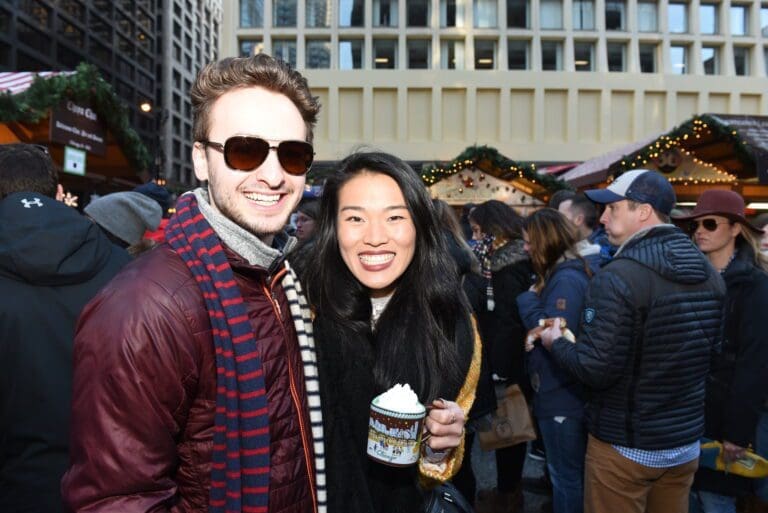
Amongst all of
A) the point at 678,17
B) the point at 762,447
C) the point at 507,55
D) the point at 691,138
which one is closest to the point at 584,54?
the point at 507,55

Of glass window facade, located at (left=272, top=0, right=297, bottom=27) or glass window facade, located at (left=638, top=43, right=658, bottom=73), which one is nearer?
glass window facade, located at (left=272, top=0, right=297, bottom=27)

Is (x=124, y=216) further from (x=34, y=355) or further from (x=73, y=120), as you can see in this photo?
(x=73, y=120)

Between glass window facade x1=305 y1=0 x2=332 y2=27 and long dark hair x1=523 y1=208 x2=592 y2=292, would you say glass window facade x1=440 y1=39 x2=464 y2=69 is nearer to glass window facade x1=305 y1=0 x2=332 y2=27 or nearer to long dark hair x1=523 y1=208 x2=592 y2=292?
glass window facade x1=305 y1=0 x2=332 y2=27

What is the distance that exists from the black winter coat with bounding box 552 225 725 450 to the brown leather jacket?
6.38ft

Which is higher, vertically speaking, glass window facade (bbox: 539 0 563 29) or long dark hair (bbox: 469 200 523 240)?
glass window facade (bbox: 539 0 563 29)

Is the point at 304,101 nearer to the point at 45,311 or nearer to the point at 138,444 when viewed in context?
the point at 138,444

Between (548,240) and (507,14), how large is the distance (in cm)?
2843

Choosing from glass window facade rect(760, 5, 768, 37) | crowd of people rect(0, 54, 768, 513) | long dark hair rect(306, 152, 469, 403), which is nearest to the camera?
crowd of people rect(0, 54, 768, 513)

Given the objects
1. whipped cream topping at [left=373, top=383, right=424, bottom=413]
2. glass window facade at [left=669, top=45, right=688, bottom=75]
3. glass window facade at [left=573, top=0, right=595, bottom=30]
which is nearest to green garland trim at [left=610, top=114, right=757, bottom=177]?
whipped cream topping at [left=373, top=383, right=424, bottom=413]

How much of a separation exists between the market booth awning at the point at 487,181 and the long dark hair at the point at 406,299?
8.33 meters

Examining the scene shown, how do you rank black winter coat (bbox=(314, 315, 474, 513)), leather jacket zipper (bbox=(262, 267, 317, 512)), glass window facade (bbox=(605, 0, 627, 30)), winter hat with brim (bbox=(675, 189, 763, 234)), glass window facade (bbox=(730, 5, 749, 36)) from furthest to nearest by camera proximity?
glass window facade (bbox=(730, 5, 749, 36)), glass window facade (bbox=(605, 0, 627, 30)), winter hat with brim (bbox=(675, 189, 763, 234)), black winter coat (bbox=(314, 315, 474, 513)), leather jacket zipper (bbox=(262, 267, 317, 512))

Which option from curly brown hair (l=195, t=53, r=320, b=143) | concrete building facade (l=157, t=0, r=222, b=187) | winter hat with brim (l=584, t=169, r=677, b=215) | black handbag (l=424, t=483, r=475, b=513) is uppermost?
concrete building facade (l=157, t=0, r=222, b=187)

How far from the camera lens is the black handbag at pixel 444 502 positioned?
79.0 inches

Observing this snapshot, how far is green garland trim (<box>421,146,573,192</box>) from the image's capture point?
33.5 ft
